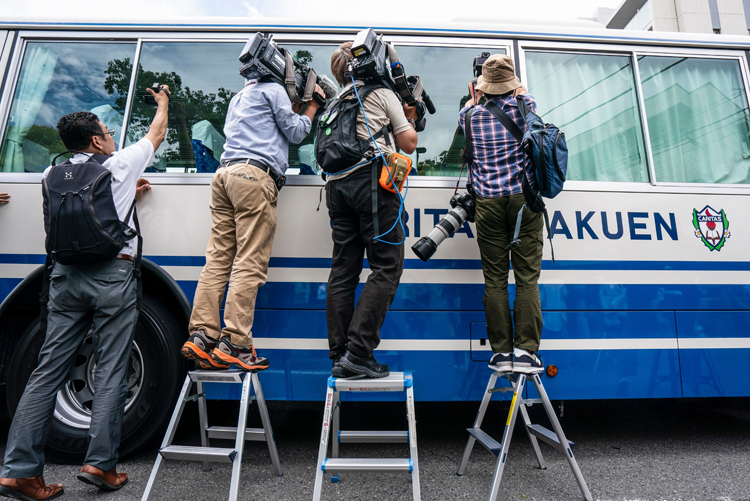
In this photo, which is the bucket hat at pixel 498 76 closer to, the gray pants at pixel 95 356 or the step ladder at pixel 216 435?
the step ladder at pixel 216 435

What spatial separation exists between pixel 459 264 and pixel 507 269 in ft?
1.17

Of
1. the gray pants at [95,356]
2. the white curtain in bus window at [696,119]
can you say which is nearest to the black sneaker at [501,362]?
the white curtain in bus window at [696,119]

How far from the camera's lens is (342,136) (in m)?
2.24

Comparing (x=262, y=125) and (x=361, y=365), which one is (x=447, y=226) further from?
(x=262, y=125)

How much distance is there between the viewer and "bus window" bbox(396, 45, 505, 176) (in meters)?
2.99

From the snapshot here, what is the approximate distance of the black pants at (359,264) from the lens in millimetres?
2141

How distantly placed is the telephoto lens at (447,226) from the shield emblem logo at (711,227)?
1603 mm

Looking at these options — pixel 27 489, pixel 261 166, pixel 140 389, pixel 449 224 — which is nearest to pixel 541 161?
pixel 449 224

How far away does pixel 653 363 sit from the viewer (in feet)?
9.05

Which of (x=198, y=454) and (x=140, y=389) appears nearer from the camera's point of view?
(x=198, y=454)

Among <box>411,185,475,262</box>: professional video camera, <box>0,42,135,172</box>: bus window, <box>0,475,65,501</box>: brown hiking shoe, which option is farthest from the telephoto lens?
<box>0,475,65,501</box>: brown hiking shoe

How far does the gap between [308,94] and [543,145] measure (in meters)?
1.46

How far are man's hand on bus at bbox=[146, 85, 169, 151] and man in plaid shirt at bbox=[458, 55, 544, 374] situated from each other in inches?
76.4

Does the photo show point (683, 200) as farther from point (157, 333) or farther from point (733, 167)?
point (157, 333)
